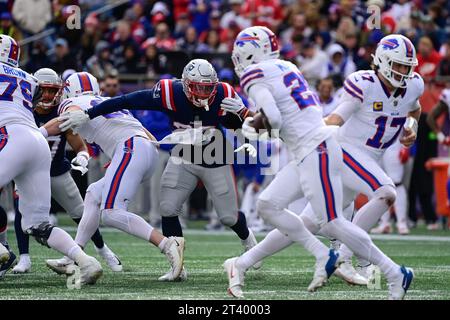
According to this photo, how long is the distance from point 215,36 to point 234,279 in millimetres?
9891

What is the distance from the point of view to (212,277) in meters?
7.89

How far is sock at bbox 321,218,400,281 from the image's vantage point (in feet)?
20.6

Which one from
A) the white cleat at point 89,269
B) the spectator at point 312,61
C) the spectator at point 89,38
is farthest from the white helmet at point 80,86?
the spectator at point 312,61

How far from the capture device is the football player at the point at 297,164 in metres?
6.44

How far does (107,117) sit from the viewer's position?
7992 millimetres

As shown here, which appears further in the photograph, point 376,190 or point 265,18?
point 265,18

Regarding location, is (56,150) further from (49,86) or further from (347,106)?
(347,106)

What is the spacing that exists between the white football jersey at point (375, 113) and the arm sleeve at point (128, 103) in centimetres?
142

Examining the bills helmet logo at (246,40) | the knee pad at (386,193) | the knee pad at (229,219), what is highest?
the bills helmet logo at (246,40)

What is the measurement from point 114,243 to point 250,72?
5.05 metres

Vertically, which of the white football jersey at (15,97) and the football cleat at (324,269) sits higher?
the white football jersey at (15,97)

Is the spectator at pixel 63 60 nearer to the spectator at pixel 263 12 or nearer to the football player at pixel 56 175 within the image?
the spectator at pixel 263 12

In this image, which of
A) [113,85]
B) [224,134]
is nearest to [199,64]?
[224,134]
